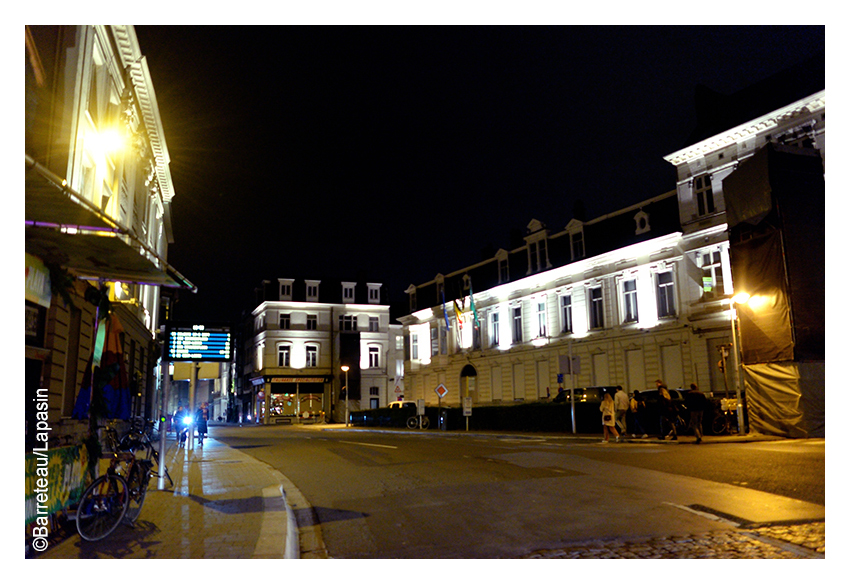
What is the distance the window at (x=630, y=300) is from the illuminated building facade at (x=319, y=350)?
110 ft

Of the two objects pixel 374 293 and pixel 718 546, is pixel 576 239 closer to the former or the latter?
pixel 718 546

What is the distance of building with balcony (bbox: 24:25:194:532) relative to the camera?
21.8 ft

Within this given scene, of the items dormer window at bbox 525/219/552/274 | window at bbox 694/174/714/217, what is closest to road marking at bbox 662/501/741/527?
window at bbox 694/174/714/217

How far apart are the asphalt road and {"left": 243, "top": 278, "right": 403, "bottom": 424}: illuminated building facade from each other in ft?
165

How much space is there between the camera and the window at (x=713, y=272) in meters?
28.0

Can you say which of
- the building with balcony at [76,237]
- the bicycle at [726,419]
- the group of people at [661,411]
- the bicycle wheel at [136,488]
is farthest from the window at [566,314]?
the bicycle wheel at [136,488]

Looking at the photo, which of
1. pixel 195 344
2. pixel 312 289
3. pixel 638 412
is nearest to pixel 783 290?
pixel 638 412

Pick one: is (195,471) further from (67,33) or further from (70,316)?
(67,33)

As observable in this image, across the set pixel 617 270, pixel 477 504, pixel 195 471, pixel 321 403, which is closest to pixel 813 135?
pixel 617 270

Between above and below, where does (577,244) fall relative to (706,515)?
above

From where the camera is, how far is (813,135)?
24156 mm

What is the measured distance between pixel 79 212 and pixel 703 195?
28530mm

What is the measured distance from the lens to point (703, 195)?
2923 centimetres

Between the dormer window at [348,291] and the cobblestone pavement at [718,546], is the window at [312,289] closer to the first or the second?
the dormer window at [348,291]
